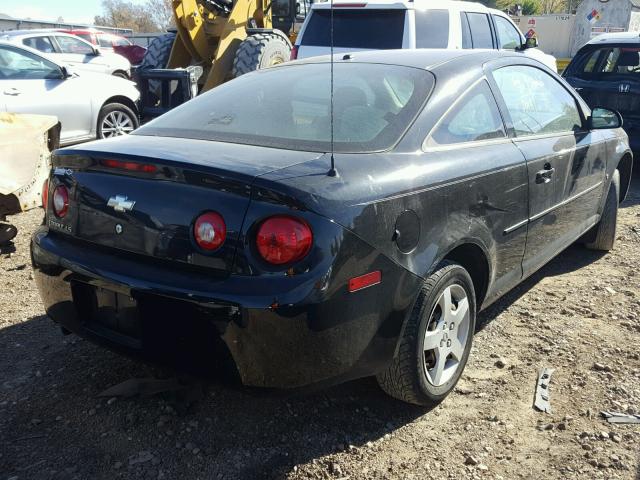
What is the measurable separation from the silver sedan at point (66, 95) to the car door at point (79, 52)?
19.7 feet

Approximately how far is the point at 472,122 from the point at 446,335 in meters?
1.06

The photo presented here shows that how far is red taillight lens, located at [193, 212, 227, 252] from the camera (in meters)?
2.18

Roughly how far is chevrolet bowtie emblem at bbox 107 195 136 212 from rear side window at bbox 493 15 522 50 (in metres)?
7.75

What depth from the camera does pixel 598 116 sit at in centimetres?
421

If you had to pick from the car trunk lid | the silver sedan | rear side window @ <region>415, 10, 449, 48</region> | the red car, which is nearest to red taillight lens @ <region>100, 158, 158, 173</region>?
the car trunk lid

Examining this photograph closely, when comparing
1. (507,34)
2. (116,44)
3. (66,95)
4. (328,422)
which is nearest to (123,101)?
(66,95)

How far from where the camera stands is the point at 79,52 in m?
14.3

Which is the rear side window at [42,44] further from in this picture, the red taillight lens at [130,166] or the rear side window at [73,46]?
the red taillight lens at [130,166]

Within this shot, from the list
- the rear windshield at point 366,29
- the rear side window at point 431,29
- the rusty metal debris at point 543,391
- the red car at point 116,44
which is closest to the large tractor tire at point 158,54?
the rear windshield at point 366,29

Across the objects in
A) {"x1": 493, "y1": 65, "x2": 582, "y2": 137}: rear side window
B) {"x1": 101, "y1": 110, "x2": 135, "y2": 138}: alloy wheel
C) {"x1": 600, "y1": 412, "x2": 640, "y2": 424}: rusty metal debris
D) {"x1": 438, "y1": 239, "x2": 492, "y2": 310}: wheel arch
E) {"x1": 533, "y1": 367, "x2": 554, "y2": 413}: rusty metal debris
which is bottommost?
{"x1": 533, "y1": 367, "x2": 554, "y2": 413}: rusty metal debris

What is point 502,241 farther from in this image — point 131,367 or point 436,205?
point 131,367

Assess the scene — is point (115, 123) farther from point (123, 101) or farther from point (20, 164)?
point (20, 164)

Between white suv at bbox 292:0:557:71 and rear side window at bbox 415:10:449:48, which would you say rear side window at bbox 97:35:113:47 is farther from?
rear side window at bbox 415:10:449:48

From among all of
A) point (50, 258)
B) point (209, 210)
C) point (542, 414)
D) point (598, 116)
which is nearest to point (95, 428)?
point (50, 258)
